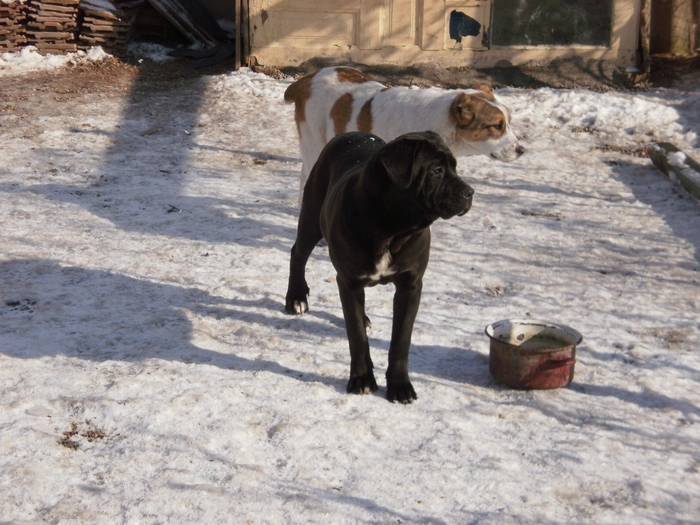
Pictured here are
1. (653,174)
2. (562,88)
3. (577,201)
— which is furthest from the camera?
(562,88)

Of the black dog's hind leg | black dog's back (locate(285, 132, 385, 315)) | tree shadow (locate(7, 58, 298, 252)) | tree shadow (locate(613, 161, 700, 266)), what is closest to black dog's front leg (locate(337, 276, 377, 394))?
black dog's back (locate(285, 132, 385, 315))

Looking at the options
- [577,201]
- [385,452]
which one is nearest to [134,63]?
[577,201]

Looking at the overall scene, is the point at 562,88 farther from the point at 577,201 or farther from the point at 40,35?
the point at 40,35

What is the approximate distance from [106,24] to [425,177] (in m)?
10.3

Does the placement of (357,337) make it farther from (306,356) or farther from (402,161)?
(402,161)

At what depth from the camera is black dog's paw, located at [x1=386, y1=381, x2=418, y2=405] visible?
3.65m

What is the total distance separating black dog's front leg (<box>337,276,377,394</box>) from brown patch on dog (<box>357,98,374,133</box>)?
101 inches

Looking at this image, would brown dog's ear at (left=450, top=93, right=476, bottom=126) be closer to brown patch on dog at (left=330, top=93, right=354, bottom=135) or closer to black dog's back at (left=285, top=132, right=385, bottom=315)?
brown patch on dog at (left=330, top=93, right=354, bottom=135)

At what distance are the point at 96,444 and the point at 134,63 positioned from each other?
9785 millimetres

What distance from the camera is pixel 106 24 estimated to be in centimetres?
1188

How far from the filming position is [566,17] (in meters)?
11.0

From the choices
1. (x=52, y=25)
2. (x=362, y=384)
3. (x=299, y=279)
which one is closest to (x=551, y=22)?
(x=52, y=25)

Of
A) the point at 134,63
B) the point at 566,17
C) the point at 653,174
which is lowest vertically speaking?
the point at 653,174

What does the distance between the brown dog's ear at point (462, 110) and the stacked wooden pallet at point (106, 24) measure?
8112 millimetres
